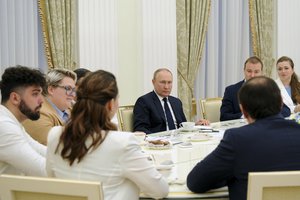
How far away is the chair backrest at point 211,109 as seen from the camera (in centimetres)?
514

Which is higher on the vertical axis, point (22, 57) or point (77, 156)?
point (22, 57)

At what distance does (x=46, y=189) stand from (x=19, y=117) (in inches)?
33.8

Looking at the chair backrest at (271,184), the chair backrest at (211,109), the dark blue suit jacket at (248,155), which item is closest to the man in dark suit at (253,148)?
the dark blue suit jacket at (248,155)

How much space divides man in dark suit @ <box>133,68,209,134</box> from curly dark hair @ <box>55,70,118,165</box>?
2375 millimetres

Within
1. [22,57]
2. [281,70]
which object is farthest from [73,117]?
[281,70]

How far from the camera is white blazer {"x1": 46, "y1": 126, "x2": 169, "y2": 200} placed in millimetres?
1896

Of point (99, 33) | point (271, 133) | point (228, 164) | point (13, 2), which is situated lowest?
point (228, 164)

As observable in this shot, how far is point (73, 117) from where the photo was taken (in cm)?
197

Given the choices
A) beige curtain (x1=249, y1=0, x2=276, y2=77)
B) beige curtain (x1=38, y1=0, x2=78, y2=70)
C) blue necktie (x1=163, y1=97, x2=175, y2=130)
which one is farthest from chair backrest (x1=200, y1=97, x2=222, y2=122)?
beige curtain (x1=249, y1=0, x2=276, y2=77)

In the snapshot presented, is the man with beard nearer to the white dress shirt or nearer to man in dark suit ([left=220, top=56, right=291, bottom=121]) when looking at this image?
the white dress shirt

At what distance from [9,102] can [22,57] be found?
2.41 meters

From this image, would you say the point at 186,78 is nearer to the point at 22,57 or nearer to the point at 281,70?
the point at 281,70

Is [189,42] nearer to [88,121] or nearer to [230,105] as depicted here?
[230,105]

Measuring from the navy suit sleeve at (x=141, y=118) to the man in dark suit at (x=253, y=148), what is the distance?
2.28 m
